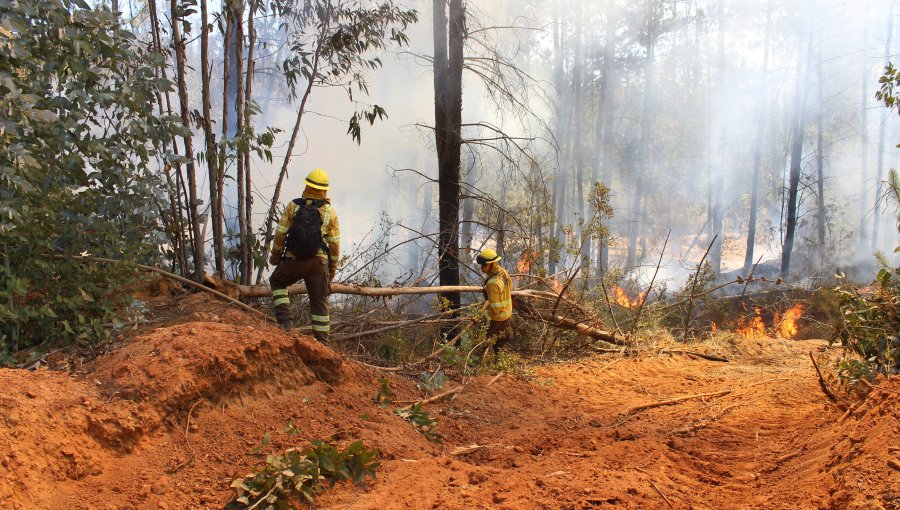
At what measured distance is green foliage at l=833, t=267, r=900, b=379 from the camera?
4.73 m

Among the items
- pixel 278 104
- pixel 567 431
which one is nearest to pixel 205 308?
pixel 567 431

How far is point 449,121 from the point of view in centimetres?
986

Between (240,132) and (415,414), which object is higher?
(240,132)

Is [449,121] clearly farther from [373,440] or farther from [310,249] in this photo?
[373,440]

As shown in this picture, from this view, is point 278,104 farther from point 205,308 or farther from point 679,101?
point 679,101

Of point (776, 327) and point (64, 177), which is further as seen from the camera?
point (776, 327)

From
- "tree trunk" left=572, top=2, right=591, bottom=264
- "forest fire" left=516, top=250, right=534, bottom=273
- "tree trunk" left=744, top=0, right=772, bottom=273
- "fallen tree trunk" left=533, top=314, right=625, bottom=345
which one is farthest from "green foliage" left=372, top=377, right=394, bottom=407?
"tree trunk" left=744, top=0, right=772, bottom=273

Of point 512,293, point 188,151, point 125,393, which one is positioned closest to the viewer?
point 125,393

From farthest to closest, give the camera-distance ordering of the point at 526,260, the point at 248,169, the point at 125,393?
the point at 526,260
the point at 248,169
the point at 125,393

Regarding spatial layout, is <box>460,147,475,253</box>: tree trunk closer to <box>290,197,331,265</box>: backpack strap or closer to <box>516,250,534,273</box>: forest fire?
<box>516,250,534,273</box>: forest fire

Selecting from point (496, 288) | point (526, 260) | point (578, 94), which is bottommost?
point (496, 288)

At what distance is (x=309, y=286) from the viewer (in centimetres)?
674

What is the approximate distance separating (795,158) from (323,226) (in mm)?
24474

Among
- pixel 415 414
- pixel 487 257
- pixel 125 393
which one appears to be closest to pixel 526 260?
pixel 487 257
